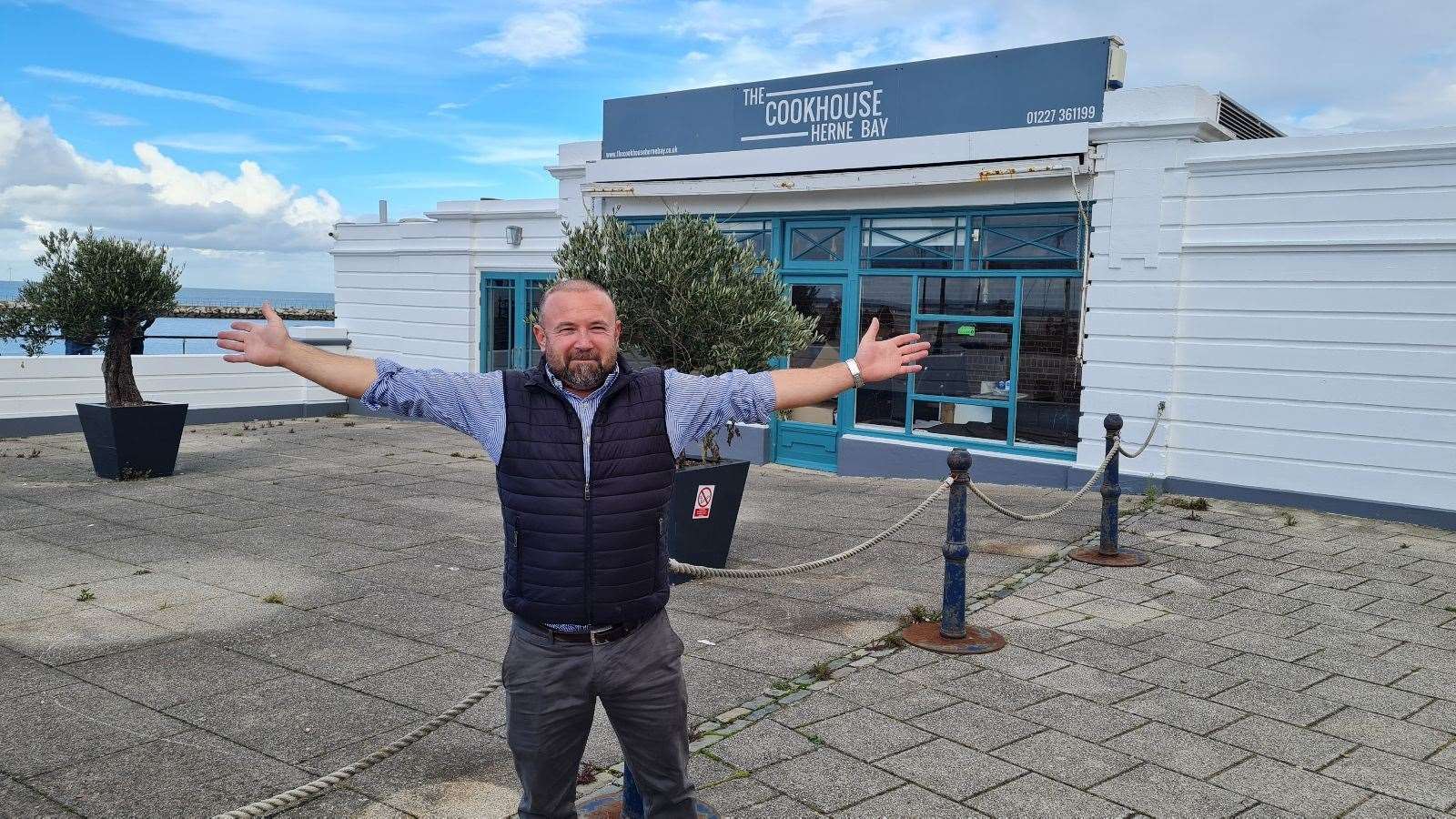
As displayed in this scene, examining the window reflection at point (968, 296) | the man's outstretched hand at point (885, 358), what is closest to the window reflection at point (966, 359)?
the window reflection at point (968, 296)

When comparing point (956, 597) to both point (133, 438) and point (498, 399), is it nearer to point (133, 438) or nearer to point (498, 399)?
point (498, 399)

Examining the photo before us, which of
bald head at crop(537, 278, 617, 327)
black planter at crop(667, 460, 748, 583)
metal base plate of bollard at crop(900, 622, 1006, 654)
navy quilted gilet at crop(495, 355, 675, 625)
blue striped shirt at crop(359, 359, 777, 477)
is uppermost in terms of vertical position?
bald head at crop(537, 278, 617, 327)

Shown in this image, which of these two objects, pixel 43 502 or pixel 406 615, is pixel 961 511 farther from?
pixel 43 502

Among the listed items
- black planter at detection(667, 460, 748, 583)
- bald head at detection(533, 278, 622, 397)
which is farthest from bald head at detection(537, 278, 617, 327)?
black planter at detection(667, 460, 748, 583)

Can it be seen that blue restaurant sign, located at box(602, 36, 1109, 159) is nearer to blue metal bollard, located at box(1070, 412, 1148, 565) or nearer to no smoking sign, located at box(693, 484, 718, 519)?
blue metal bollard, located at box(1070, 412, 1148, 565)

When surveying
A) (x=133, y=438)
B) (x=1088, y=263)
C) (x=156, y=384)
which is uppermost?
(x=1088, y=263)

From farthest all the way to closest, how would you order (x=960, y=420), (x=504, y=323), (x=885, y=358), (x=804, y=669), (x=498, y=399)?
(x=504, y=323) < (x=960, y=420) < (x=804, y=669) < (x=885, y=358) < (x=498, y=399)

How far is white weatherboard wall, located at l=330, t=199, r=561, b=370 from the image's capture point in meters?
16.2

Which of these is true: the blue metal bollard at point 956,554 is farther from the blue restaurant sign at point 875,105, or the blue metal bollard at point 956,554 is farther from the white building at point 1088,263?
the blue restaurant sign at point 875,105

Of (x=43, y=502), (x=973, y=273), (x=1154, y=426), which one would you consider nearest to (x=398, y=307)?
(x=43, y=502)

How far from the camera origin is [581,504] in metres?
3.13

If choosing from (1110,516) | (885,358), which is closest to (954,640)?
(1110,516)

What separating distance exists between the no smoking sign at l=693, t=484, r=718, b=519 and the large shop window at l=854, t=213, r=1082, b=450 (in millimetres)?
5224

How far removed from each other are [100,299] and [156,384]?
190 inches
